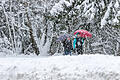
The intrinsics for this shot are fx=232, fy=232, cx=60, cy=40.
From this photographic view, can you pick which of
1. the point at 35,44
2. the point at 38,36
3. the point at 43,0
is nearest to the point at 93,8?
the point at 43,0

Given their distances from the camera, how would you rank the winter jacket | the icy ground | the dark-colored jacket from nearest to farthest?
the icy ground < the winter jacket < the dark-colored jacket

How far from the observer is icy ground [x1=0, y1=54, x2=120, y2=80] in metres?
6.21

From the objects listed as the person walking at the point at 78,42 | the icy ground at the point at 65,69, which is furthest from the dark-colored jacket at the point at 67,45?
the icy ground at the point at 65,69

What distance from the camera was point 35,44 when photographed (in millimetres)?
15977

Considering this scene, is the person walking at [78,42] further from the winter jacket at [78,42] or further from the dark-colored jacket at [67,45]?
the dark-colored jacket at [67,45]

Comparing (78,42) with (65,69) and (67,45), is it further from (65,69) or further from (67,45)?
(65,69)

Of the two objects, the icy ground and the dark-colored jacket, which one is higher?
the dark-colored jacket

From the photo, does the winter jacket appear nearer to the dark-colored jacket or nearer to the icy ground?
the dark-colored jacket

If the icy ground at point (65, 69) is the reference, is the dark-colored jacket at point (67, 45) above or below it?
above

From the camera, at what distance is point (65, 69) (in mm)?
6625

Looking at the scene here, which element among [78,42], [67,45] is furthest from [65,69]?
[67,45]

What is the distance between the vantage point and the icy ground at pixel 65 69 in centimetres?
621

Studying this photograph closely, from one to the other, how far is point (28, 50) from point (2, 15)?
3.57m

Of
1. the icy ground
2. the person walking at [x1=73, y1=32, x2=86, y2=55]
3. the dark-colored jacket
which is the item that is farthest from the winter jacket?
the icy ground
